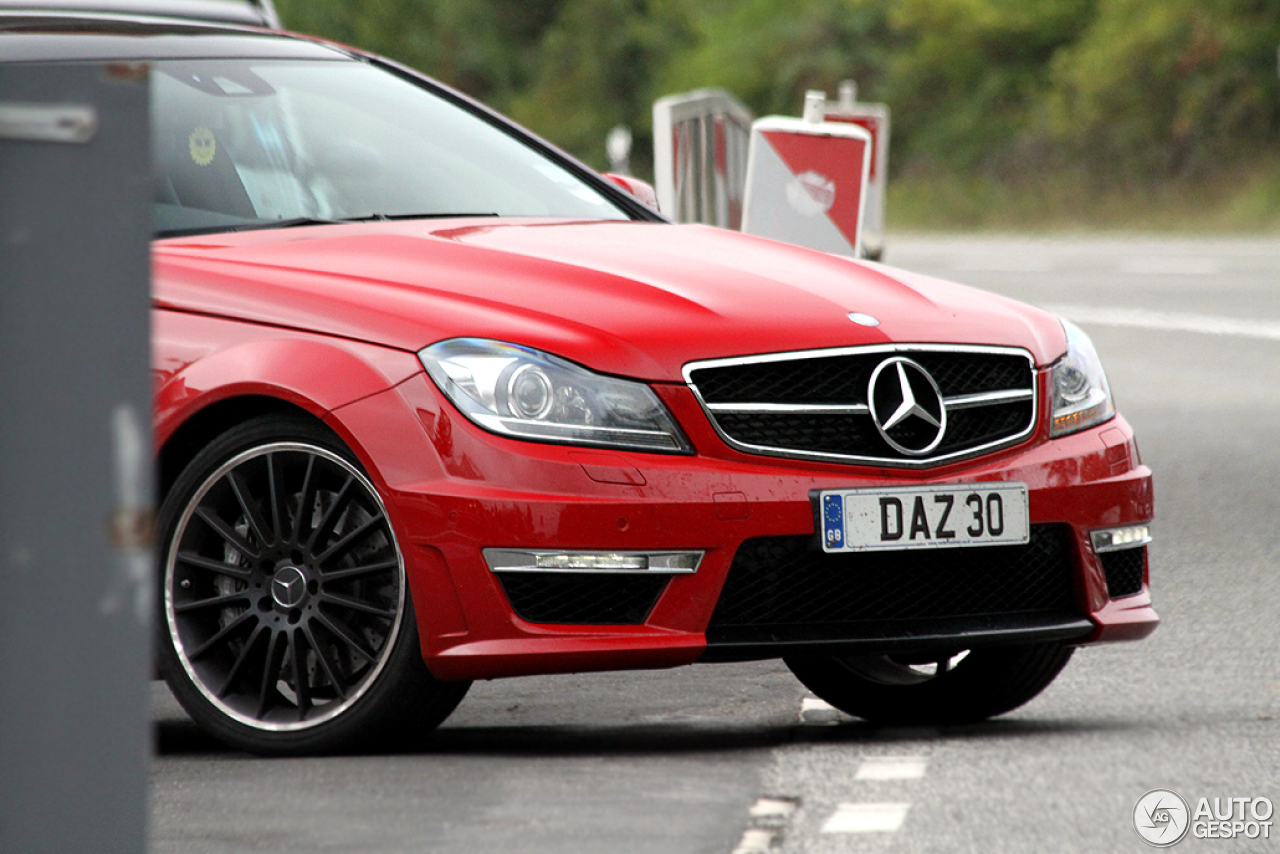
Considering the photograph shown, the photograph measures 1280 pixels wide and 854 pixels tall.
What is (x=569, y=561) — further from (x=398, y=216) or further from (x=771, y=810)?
(x=398, y=216)

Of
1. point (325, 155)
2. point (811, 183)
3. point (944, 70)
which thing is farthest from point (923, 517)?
point (944, 70)

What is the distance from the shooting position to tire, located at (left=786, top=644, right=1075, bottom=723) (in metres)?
5.34

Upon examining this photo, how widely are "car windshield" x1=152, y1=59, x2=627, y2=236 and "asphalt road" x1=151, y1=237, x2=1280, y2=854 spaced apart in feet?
3.93

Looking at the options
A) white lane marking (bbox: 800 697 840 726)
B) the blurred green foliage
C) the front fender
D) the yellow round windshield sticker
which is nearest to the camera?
the front fender

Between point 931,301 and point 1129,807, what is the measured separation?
1317mm

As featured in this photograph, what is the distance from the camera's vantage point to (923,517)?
4.76 m

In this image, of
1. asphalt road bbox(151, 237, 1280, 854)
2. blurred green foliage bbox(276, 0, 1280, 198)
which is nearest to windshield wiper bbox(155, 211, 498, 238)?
asphalt road bbox(151, 237, 1280, 854)

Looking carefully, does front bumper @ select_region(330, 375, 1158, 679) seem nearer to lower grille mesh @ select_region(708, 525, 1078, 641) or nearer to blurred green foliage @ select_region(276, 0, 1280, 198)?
lower grille mesh @ select_region(708, 525, 1078, 641)

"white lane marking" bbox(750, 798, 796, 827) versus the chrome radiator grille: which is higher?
the chrome radiator grille

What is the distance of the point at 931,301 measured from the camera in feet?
17.0

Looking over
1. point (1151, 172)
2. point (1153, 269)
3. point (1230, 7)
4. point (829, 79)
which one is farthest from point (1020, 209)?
point (1153, 269)

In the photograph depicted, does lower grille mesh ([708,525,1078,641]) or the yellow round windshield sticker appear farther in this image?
the yellow round windshield sticker

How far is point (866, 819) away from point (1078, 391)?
1382 millimetres

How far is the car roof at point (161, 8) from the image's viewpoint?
6.86 meters
